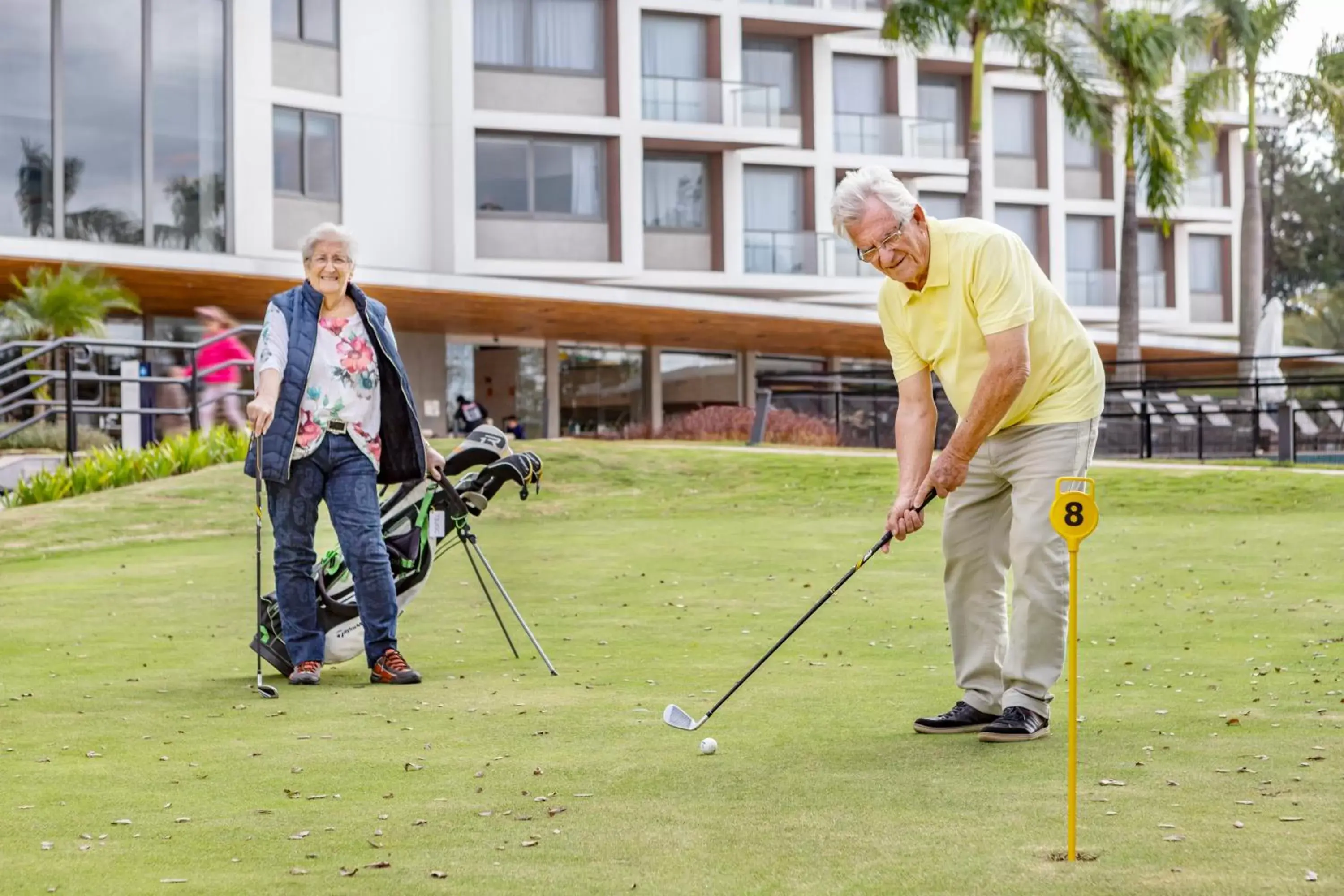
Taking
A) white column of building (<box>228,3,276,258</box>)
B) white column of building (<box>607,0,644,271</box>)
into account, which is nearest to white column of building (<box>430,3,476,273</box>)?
white column of building (<box>607,0,644,271</box>)

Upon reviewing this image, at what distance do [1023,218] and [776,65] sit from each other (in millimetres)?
8888

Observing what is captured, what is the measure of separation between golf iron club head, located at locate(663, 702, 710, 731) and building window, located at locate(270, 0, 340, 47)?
28348 millimetres

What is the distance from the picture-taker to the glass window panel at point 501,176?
3659 centimetres

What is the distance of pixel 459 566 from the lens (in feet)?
40.6

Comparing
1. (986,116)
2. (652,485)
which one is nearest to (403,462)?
(652,485)

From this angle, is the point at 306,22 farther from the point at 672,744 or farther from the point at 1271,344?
the point at 672,744

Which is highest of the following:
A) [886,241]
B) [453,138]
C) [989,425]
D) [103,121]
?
[453,138]

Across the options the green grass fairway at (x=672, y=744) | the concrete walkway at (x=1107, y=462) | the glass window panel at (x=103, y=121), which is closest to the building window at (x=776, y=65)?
the glass window panel at (x=103, y=121)

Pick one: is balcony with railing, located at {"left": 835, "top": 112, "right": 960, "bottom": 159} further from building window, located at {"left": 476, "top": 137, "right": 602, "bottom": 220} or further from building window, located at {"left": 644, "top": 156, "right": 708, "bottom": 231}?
building window, located at {"left": 476, "top": 137, "right": 602, "bottom": 220}

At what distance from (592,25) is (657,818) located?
34980 millimetres

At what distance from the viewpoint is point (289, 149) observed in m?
33.0

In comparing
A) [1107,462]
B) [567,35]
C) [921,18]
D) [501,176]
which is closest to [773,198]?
[567,35]

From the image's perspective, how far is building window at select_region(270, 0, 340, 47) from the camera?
32.7 metres

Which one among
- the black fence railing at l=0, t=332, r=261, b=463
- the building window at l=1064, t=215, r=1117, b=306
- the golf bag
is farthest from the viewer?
the building window at l=1064, t=215, r=1117, b=306
